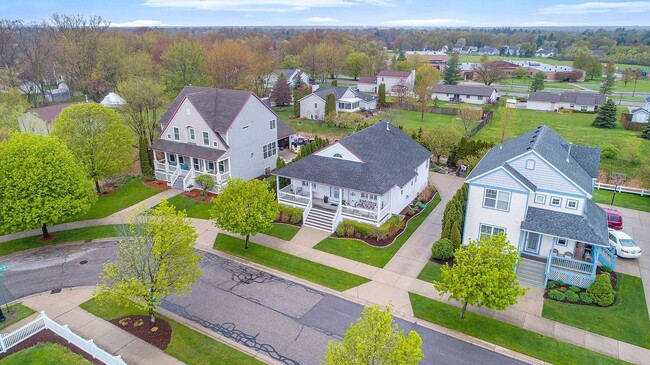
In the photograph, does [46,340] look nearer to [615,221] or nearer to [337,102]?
[615,221]

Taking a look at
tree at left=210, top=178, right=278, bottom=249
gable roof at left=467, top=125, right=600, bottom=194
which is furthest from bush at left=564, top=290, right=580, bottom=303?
tree at left=210, top=178, right=278, bottom=249

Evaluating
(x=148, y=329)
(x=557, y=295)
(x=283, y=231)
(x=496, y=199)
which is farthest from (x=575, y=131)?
(x=148, y=329)

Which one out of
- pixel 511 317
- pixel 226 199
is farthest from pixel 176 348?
pixel 511 317

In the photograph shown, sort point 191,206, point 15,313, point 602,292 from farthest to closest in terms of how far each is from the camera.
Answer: point 191,206, point 602,292, point 15,313

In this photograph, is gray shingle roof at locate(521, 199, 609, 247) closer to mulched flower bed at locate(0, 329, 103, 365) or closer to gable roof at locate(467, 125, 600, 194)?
gable roof at locate(467, 125, 600, 194)

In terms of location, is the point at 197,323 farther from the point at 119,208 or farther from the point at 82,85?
the point at 82,85

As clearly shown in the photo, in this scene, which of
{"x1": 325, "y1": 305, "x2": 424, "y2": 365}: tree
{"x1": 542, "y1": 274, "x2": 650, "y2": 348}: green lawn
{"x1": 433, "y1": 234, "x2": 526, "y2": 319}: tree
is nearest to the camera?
{"x1": 325, "y1": 305, "x2": 424, "y2": 365}: tree

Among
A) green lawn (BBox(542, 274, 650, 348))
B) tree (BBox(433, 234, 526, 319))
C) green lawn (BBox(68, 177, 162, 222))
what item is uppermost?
tree (BBox(433, 234, 526, 319))
